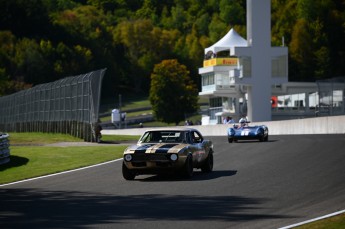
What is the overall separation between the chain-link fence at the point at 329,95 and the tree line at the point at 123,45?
8546cm

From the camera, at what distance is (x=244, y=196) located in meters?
17.1

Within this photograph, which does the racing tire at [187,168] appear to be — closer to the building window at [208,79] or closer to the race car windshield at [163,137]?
the race car windshield at [163,137]

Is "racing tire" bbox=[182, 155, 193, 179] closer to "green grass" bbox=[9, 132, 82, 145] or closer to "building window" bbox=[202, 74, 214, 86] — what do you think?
"green grass" bbox=[9, 132, 82, 145]

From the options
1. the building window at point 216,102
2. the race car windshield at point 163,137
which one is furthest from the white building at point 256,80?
the race car windshield at point 163,137

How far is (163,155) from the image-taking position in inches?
827

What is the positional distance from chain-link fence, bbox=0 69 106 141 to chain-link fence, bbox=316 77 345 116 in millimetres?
16647

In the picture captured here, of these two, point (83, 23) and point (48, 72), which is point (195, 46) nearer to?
point (83, 23)

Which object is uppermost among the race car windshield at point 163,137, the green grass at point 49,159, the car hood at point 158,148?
the race car windshield at point 163,137

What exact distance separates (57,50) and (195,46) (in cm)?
3969

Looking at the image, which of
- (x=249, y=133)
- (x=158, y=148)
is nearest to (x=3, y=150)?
(x=158, y=148)

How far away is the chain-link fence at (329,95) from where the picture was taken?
194 ft

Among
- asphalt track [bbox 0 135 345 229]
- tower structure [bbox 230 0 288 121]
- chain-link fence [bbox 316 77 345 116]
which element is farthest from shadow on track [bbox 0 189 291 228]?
tower structure [bbox 230 0 288 121]

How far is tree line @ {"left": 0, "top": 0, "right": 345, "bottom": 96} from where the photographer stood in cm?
15488

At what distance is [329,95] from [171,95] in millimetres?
78329
